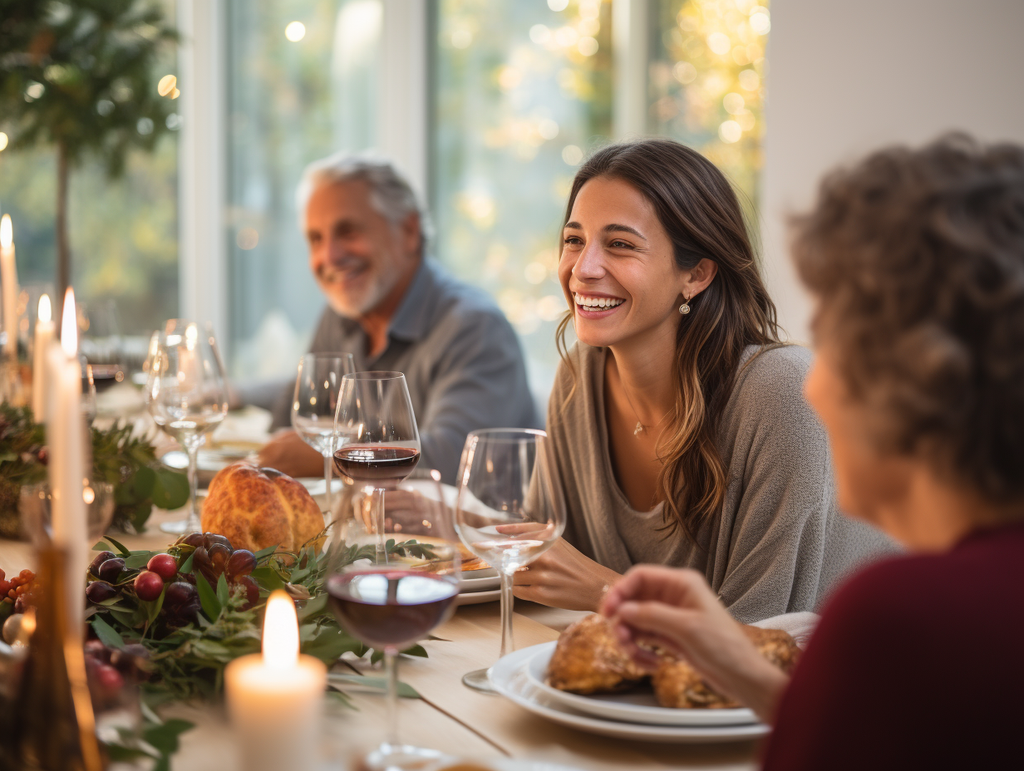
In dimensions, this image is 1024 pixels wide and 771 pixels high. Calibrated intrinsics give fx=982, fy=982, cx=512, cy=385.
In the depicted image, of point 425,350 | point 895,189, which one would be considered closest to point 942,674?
point 895,189

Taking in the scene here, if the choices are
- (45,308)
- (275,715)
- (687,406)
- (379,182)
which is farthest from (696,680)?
(379,182)

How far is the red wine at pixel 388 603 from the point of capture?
0.80 m

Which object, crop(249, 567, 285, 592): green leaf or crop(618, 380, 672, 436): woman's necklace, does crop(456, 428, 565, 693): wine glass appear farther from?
crop(618, 380, 672, 436): woman's necklace

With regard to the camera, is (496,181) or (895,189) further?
(496,181)

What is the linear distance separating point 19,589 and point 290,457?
105 cm

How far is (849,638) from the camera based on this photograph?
592 mm

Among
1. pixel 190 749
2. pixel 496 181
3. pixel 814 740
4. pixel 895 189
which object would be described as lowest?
pixel 190 749

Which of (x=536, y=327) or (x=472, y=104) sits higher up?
(x=472, y=104)

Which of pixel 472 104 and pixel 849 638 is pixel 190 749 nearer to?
pixel 849 638

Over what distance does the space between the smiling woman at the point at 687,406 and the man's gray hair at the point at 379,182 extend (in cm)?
155

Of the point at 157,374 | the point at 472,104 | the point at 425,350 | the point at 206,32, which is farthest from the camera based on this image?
the point at 206,32

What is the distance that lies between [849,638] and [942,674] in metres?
0.05

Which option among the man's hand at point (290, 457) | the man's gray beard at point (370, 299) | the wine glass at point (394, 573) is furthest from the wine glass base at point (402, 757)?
the man's gray beard at point (370, 299)

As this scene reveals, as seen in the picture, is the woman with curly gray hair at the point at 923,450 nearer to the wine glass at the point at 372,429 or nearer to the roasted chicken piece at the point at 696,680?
the roasted chicken piece at the point at 696,680
